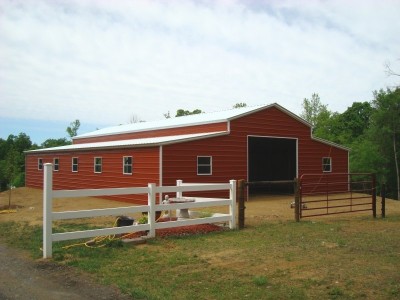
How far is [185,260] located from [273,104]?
17515mm

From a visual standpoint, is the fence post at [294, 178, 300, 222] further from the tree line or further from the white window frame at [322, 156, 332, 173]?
the tree line

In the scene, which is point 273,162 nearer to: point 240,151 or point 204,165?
point 240,151

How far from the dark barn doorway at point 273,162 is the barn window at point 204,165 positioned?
228 inches

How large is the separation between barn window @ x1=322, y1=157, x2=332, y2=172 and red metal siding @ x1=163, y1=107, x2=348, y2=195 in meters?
0.27

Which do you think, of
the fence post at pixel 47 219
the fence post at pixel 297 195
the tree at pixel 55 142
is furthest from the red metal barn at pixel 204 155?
the tree at pixel 55 142

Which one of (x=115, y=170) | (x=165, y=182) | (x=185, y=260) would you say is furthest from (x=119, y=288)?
(x=115, y=170)

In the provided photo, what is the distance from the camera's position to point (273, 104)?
23656 mm

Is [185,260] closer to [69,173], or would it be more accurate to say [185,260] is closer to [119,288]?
[119,288]

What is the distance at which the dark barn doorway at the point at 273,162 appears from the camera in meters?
26.6

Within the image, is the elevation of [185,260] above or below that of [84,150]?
below

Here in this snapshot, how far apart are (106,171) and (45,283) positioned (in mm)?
16752

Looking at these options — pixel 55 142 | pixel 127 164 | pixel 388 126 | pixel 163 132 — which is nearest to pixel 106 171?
pixel 127 164

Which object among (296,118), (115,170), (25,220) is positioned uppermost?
(296,118)

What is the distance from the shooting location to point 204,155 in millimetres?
20359
